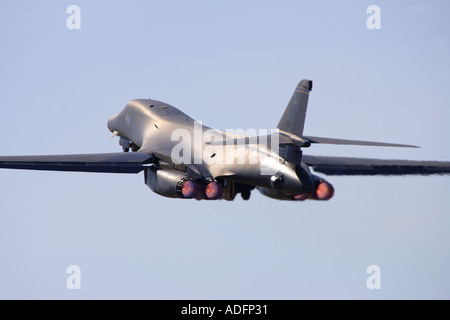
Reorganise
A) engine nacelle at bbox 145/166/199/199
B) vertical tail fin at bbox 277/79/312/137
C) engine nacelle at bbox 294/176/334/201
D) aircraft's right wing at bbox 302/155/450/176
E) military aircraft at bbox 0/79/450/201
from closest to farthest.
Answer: vertical tail fin at bbox 277/79/312/137 < military aircraft at bbox 0/79/450/201 < engine nacelle at bbox 294/176/334/201 < engine nacelle at bbox 145/166/199/199 < aircraft's right wing at bbox 302/155/450/176

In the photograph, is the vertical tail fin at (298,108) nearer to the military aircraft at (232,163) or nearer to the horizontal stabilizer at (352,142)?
the military aircraft at (232,163)

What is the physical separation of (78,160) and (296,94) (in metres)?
10.0

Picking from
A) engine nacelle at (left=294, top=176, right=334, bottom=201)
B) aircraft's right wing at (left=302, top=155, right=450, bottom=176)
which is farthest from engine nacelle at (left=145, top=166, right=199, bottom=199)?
engine nacelle at (left=294, top=176, right=334, bottom=201)

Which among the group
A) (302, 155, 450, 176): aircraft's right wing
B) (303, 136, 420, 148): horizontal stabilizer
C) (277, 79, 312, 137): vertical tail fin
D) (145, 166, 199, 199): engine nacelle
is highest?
(277, 79, 312, 137): vertical tail fin

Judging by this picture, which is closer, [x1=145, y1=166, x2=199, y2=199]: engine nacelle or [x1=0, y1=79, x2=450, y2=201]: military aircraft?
[x1=0, y1=79, x2=450, y2=201]: military aircraft

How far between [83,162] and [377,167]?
1131 centimetres

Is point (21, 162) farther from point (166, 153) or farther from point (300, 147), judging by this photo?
point (300, 147)

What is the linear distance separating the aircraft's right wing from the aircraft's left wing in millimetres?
6775

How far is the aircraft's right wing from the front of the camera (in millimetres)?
34094

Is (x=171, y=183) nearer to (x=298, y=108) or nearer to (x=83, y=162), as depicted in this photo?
(x=83, y=162)

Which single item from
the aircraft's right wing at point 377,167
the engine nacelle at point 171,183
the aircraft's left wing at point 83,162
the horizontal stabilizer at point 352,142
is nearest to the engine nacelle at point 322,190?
the horizontal stabilizer at point 352,142

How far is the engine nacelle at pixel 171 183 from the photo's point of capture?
1331 inches

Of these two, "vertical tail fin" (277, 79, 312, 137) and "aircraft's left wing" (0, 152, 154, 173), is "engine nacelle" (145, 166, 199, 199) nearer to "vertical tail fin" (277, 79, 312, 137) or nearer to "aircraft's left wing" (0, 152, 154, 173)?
"aircraft's left wing" (0, 152, 154, 173)

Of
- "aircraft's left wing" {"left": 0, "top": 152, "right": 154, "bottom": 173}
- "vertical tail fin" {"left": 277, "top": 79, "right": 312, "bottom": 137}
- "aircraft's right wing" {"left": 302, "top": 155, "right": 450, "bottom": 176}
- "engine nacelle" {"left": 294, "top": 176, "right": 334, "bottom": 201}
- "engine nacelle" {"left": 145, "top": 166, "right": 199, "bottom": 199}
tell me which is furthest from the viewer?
"aircraft's left wing" {"left": 0, "top": 152, "right": 154, "bottom": 173}
